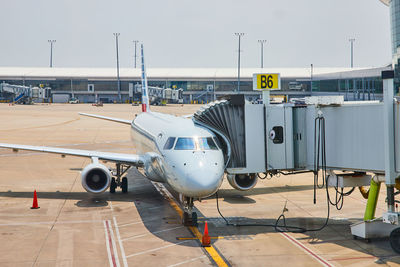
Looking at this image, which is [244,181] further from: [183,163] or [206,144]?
[183,163]

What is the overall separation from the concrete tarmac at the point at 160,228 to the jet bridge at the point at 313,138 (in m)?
2.33

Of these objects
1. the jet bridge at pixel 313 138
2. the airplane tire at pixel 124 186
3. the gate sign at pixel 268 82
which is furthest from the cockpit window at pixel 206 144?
the airplane tire at pixel 124 186

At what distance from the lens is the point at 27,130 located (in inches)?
2795

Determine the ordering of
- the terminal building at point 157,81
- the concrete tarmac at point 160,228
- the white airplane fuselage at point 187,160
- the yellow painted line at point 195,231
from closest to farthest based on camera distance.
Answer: the yellow painted line at point 195,231, the concrete tarmac at point 160,228, the white airplane fuselage at point 187,160, the terminal building at point 157,81

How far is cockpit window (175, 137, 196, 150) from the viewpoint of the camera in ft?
68.7

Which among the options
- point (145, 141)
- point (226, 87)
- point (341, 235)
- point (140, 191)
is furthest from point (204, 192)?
point (226, 87)

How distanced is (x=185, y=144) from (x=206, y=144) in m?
0.86

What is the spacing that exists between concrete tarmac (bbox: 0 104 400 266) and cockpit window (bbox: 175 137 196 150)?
341 centimetres

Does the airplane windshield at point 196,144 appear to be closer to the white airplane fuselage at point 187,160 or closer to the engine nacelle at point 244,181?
the white airplane fuselage at point 187,160

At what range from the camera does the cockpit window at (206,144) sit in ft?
68.5

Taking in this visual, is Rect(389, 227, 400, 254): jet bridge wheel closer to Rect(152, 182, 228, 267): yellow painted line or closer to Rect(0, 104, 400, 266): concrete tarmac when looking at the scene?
Rect(0, 104, 400, 266): concrete tarmac

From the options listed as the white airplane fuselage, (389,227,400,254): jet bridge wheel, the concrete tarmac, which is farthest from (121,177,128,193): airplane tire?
(389,227,400,254): jet bridge wheel

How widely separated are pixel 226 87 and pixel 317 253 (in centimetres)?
15231

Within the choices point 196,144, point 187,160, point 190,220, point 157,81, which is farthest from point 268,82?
point 157,81
